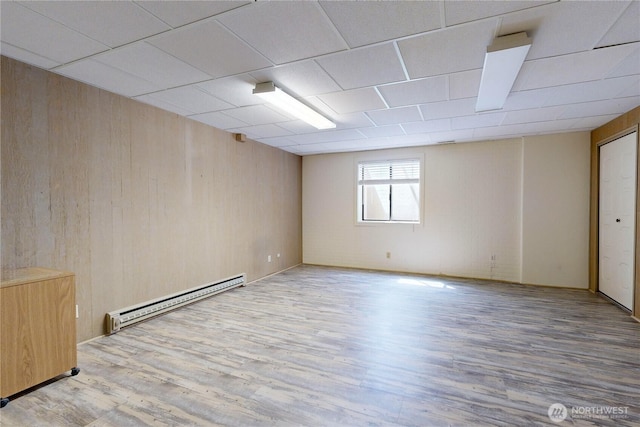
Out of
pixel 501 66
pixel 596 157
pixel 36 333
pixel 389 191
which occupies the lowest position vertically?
pixel 36 333

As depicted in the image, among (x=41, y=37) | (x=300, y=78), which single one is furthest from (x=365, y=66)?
(x=41, y=37)

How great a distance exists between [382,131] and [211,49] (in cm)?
297

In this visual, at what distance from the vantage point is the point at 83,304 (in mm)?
2766

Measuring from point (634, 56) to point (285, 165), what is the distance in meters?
5.02

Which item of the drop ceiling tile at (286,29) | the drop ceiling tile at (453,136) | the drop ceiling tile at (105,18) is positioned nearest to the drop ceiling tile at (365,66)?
the drop ceiling tile at (286,29)

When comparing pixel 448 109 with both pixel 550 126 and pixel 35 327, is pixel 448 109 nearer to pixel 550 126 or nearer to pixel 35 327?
pixel 550 126

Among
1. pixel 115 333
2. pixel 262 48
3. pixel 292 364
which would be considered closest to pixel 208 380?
pixel 292 364

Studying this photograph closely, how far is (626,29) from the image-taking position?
1878 mm

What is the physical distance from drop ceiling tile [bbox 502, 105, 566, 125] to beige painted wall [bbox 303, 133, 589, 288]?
3.74 feet

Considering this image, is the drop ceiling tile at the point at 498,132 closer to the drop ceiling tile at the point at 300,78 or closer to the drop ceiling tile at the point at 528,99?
the drop ceiling tile at the point at 528,99

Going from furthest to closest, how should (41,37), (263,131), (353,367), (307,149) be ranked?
(307,149) → (263,131) → (353,367) → (41,37)

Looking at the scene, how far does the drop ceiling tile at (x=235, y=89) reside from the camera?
2676 mm

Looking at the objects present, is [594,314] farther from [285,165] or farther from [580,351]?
[285,165]

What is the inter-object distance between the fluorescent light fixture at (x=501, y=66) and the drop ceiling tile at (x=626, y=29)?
46 centimetres
